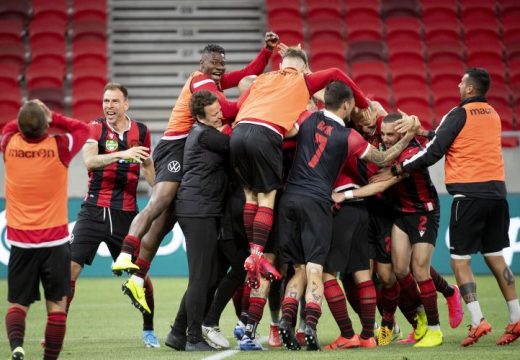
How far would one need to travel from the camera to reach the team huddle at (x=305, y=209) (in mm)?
7656

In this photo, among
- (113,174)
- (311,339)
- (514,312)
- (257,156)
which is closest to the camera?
(311,339)

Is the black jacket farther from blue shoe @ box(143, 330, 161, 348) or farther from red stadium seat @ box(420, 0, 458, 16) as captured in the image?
red stadium seat @ box(420, 0, 458, 16)

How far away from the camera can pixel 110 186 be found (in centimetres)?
873

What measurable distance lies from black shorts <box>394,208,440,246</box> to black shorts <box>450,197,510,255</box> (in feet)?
0.72

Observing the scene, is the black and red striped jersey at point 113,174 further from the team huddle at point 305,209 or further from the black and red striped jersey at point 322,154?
the black and red striped jersey at point 322,154

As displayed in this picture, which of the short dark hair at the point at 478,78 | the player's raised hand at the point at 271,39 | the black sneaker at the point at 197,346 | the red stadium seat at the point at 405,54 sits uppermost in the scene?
the red stadium seat at the point at 405,54

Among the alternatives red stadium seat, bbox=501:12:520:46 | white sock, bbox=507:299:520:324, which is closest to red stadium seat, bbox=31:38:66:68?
red stadium seat, bbox=501:12:520:46

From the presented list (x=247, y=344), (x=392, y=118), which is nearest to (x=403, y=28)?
(x=392, y=118)

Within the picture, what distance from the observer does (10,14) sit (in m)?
19.2

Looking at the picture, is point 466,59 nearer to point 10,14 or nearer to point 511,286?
point 10,14

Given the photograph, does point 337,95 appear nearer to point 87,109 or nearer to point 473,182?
point 473,182

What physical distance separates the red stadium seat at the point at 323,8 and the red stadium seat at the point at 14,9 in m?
6.08

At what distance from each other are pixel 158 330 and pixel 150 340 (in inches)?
50.7

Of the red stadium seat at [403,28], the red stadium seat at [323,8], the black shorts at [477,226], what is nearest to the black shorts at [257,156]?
the black shorts at [477,226]
